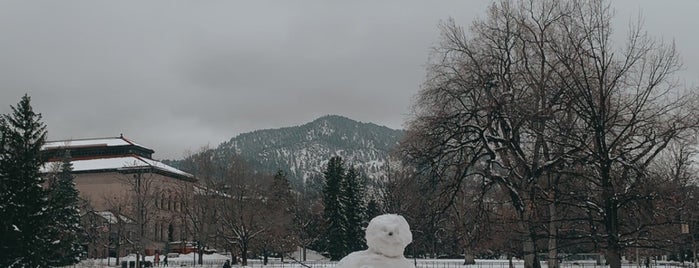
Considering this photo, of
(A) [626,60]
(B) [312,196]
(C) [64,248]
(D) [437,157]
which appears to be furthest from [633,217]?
(B) [312,196]

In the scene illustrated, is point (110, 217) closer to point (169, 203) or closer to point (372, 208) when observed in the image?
point (169, 203)

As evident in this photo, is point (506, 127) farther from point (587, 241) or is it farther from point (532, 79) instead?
point (587, 241)

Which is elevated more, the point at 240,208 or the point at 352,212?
the point at 240,208

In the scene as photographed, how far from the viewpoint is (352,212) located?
202 ft

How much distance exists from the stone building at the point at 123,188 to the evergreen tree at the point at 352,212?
44.1ft

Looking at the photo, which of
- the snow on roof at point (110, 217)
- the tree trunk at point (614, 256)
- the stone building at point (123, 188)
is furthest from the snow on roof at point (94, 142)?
the tree trunk at point (614, 256)

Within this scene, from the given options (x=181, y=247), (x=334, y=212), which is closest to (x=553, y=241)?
(x=334, y=212)

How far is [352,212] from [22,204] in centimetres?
3779

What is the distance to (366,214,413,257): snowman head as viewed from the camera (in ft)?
28.6

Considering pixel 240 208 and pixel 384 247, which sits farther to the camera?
pixel 240 208

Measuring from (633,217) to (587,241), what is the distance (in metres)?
2.06

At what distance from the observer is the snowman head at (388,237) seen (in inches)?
343

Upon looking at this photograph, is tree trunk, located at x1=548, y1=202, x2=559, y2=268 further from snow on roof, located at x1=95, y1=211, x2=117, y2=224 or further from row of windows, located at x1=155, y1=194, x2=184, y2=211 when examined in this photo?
row of windows, located at x1=155, y1=194, x2=184, y2=211

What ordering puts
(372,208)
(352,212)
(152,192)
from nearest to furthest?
1. (352,212)
2. (372,208)
3. (152,192)
